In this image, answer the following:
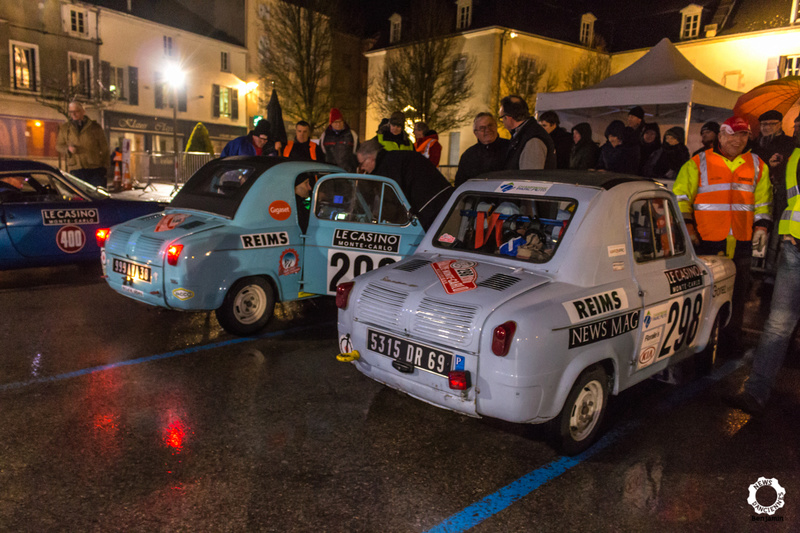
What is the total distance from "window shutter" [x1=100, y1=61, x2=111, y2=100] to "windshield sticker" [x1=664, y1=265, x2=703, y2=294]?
1371 inches

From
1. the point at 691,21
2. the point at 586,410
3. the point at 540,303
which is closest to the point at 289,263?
the point at 540,303

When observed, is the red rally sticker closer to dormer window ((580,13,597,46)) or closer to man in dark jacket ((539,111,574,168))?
man in dark jacket ((539,111,574,168))

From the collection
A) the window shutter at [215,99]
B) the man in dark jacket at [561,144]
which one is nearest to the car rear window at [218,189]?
the man in dark jacket at [561,144]

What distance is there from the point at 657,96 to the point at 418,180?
24.0 ft

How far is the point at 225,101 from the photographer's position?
3956 cm

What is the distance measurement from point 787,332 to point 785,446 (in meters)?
0.82

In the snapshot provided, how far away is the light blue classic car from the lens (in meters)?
5.21

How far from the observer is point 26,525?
271cm

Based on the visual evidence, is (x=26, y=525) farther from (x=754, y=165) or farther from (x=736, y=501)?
(x=754, y=165)

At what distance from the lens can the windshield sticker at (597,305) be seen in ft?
11.0

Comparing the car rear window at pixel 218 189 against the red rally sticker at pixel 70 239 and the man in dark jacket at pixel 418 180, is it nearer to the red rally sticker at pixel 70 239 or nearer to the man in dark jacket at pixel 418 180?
the man in dark jacket at pixel 418 180

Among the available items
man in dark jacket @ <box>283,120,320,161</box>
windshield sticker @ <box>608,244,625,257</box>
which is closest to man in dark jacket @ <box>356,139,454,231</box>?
windshield sticker @ <box>608,244,625,257</box>

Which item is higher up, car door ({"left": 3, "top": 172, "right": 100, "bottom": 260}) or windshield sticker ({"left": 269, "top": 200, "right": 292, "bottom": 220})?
windshield sticker ({"left": 269, "top": 200, "right": 292, "bottom": 220})

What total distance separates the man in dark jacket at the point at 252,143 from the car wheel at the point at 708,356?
6.47 metres
